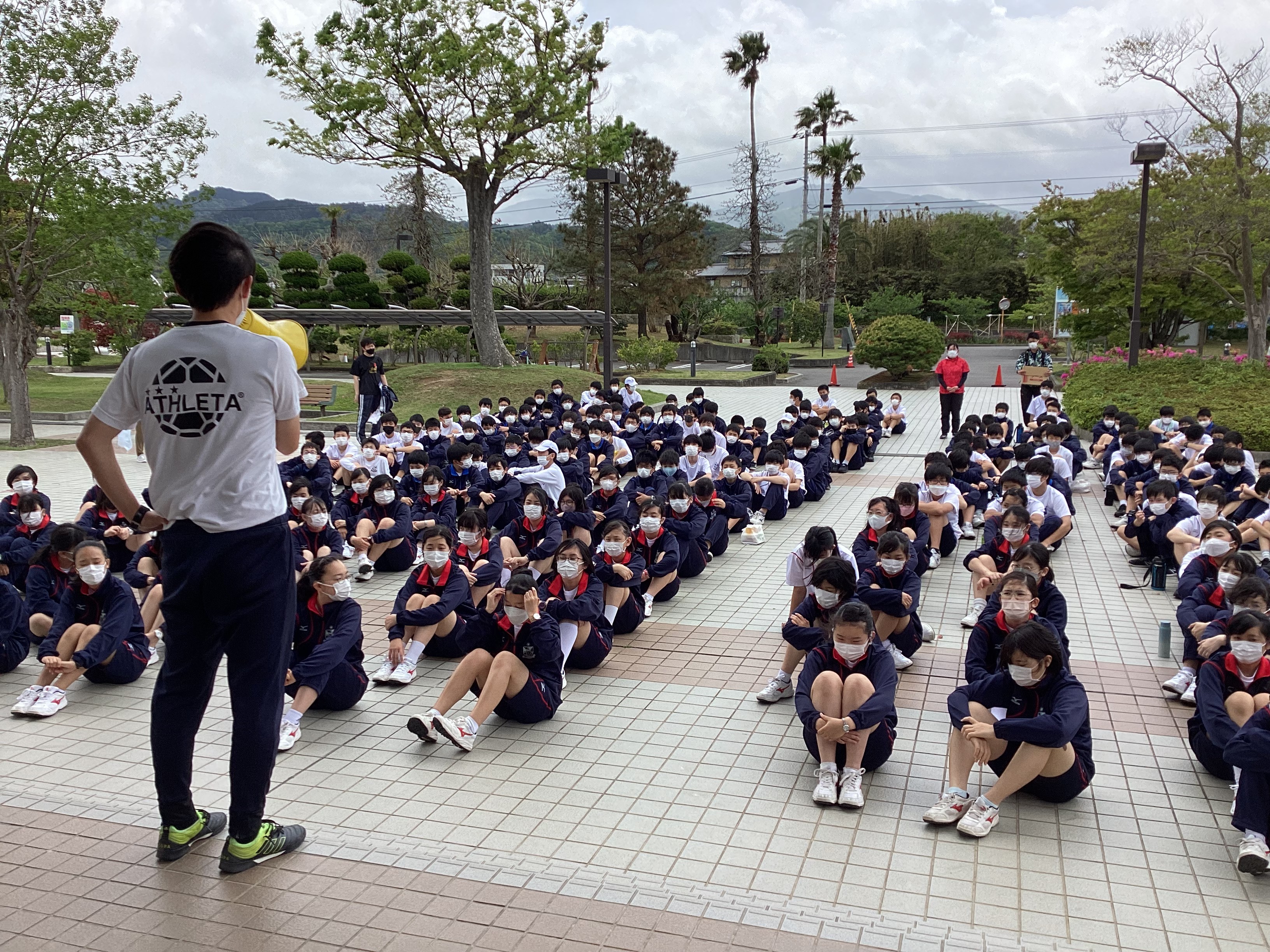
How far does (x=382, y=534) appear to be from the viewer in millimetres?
9570

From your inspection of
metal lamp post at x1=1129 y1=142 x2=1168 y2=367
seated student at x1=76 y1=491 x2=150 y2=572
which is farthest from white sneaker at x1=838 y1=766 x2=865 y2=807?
metal lamp post at x1=1129 y1=142 x2=1168 y2=367

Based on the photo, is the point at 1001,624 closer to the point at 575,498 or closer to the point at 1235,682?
the point at 1235,682

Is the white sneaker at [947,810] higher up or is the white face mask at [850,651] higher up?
the white face mask at [850,651]

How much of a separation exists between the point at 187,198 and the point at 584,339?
1692cm

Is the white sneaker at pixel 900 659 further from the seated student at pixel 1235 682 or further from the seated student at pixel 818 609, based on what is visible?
the seated student at pixel 1235 682

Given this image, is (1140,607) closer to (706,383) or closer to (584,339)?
(706,383)

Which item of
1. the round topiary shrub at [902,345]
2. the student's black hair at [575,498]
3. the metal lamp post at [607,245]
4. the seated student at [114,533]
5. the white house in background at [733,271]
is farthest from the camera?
the white house in background at [733,271]

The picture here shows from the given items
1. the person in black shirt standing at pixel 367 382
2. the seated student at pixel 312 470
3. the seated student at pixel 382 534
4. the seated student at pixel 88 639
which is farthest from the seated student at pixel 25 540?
the person in black shirt standing at pixel 367 382

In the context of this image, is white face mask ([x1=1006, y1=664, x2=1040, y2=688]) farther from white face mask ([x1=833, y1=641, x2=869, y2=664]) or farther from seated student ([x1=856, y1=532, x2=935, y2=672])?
seated student ([x1=856, y1=532, x2=935, y2=672])

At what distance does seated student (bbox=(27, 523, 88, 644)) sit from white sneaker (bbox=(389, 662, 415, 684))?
2247 mm

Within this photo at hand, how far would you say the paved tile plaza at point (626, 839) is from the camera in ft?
12.6

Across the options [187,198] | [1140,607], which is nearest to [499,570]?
[1140,607]

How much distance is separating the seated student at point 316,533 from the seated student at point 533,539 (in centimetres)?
144

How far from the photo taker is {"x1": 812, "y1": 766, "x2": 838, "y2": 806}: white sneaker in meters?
4.99
